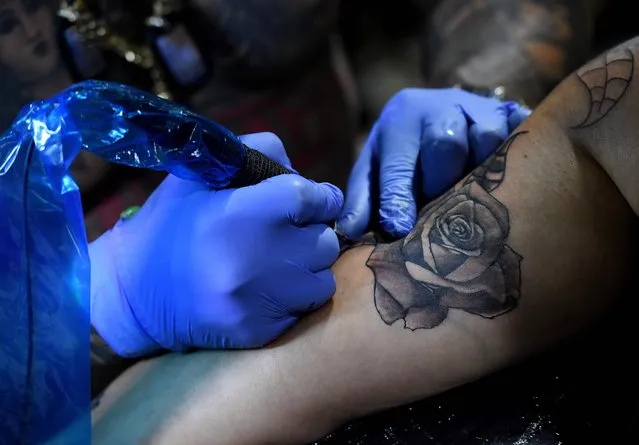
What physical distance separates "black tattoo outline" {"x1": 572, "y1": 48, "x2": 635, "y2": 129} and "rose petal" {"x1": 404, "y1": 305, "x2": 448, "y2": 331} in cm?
31

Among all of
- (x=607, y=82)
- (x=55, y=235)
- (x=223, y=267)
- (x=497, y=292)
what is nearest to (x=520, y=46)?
(x=607, y=82)

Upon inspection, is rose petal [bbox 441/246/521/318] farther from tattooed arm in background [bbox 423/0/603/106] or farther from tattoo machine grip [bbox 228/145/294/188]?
tattooed arm in background [bbox 423/0/603/106]

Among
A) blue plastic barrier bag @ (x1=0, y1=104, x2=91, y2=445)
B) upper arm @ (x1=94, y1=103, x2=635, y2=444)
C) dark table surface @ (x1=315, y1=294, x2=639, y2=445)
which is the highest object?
blue plastic barrier bag @ (x1=0, y1=104, x2=91, y2=445)

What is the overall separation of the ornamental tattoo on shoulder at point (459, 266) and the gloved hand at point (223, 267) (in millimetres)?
103

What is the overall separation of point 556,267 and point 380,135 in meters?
0.43

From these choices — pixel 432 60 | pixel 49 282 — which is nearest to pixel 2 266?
pixel 49 282

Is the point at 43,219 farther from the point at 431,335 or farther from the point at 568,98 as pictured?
the point at 568,98

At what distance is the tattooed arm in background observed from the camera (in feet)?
5.16

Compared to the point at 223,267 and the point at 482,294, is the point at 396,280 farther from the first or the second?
the point at 223,267

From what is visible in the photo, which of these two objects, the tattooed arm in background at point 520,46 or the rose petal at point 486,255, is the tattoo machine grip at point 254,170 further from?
the tattooed arm in background at point 520,46

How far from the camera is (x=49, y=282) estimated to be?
31.7 inches

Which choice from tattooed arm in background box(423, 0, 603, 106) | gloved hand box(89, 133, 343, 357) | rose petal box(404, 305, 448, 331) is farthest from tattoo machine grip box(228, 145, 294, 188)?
tattooed arm in background box(423, 0, 603, 106)

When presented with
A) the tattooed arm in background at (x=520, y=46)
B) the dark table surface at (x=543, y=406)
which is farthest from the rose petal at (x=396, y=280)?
the tattooed arm in background at (x=520, y=46)

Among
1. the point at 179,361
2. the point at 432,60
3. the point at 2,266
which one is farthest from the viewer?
the point at 432,60
